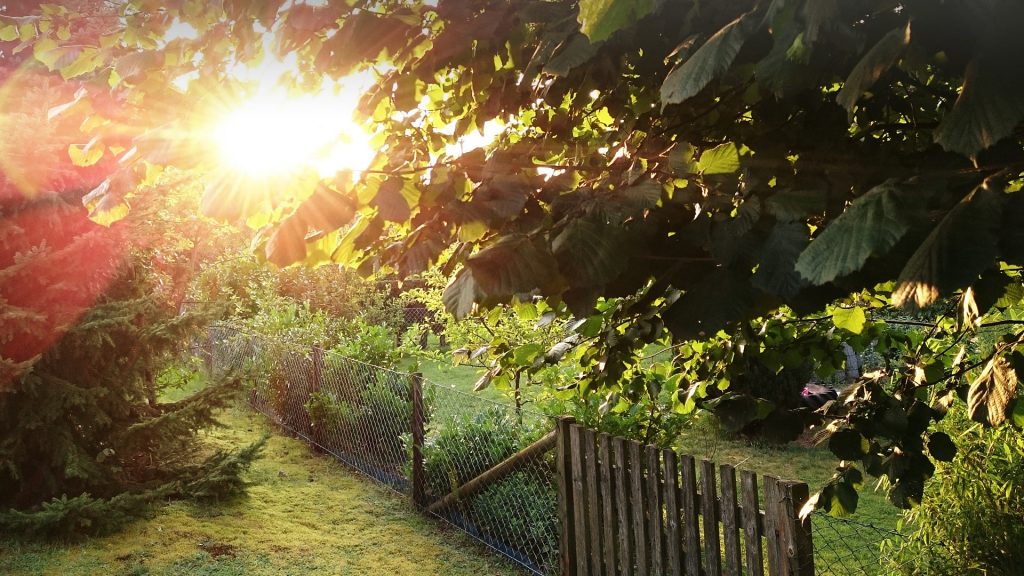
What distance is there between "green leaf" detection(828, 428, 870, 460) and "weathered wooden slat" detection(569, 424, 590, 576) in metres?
1.90

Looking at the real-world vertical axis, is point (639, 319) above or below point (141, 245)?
below

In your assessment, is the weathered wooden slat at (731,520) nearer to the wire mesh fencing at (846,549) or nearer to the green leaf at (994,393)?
the green leaf at (994,393)

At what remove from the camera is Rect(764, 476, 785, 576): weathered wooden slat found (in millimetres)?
3002

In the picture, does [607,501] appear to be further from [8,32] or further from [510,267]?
[8,32]

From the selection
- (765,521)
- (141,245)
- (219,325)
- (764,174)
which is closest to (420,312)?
(219,325)

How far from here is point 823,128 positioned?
6.08ft

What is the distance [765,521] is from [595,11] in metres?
2.63

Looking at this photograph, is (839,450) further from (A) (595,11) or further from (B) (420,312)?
(B) (420,312)

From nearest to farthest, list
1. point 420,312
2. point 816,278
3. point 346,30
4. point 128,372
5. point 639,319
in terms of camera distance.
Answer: point 816,278, point 346,30, point 639,319, point 128,372, point 420,312

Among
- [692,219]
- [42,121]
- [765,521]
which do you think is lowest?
[765,521]

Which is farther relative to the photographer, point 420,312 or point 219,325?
point 420,312

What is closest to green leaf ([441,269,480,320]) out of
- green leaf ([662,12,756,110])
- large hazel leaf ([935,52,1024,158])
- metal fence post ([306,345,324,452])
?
green leaf ([662,12,756,110])

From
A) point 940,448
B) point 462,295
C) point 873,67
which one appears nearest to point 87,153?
point 462,295

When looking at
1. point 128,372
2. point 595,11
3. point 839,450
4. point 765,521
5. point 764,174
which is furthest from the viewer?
point 128,372
